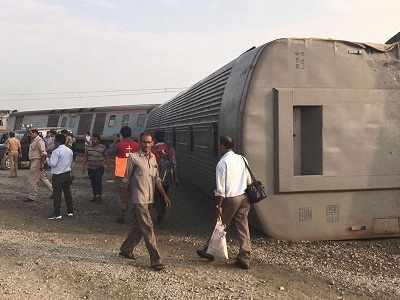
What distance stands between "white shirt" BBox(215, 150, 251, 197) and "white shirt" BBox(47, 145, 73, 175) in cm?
465

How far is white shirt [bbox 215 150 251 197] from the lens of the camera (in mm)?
6297

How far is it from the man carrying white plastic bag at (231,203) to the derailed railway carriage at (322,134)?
932 mm

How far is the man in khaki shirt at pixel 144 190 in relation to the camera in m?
6.22

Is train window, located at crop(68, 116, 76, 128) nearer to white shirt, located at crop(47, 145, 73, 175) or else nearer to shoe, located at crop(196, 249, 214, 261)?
white shirt, located at crop(47, 145, 73, 175)

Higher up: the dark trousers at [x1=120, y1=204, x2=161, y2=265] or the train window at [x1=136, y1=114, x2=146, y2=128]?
the train window at [x1=136, y1=114, x2=146, y2=128]

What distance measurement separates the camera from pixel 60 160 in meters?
10.0

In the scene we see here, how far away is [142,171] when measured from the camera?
6363 mm

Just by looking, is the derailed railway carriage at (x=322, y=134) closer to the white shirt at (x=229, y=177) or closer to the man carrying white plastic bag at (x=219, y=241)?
the white shirt at (x=229, y=177)

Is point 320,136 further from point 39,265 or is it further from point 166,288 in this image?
point 39,265

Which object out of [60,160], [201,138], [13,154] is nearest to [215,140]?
[201,138]

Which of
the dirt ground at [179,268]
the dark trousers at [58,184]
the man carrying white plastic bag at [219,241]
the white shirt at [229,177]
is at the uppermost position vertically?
the white shirt at [229,177]

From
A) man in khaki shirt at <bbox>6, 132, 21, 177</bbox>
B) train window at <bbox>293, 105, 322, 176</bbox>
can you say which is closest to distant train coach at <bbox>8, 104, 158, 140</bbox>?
man in khaki shirt at <bbox>6, 132, 21, 177</bbox>

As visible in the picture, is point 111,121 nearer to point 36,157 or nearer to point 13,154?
point 13,154

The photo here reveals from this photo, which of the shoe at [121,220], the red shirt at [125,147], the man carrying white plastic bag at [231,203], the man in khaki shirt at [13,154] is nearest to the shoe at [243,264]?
the man carrying white plastic bag at [231,203]
